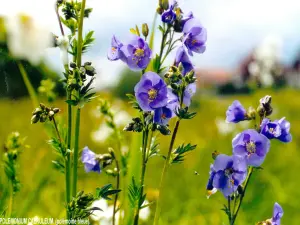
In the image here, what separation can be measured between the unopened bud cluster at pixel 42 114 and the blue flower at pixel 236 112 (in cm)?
46

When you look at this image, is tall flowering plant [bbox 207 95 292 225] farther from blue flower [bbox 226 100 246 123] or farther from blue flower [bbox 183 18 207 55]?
blue flower [bbox 183 18 207 55]

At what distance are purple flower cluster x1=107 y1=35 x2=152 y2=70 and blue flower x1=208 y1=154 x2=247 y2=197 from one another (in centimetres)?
30

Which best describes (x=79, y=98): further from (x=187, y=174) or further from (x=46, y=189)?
(x=187, y=174)

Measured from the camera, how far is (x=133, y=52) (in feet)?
4.37

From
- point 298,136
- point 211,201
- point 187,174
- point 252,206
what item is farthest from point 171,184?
point 298,136

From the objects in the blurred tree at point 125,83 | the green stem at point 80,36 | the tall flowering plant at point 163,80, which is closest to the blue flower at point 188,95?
the tall flowering plant at point 163,80

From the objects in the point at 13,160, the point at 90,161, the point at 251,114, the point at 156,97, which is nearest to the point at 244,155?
the point at 251,114

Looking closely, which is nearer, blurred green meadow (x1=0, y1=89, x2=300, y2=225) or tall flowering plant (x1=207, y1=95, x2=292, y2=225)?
tall flowering plant (x1=207, y1=95, x2=292, y2=225)

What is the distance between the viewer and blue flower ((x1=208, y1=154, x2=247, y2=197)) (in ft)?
4.36

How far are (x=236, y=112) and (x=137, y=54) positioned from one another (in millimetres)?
325

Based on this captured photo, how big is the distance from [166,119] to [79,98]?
218 millimetres

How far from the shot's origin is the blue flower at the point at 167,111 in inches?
52.5

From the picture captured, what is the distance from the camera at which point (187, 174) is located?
3961 mm

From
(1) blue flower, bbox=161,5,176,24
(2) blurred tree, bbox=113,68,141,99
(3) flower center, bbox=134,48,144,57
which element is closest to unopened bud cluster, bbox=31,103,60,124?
(3) flower center, bbox=134,48,144,57
